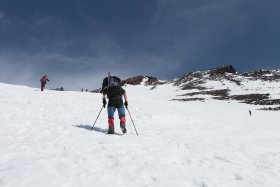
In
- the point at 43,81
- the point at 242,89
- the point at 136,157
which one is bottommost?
the point at 136,157

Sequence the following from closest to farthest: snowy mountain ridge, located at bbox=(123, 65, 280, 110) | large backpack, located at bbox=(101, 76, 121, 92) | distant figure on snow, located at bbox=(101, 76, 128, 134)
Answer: distant figure on snow, located at bbox=(101, 76, 128, 134)
large backpack, located at bbox=(101, 76, 121, 92)
snowy mountain ridge, located at bbox=(123, 65, 280, 110)

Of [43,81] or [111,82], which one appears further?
[43,81]

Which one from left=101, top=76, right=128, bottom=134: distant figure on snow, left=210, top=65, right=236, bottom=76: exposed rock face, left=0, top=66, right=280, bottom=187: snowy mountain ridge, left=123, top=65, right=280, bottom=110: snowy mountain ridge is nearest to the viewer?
left=0, top=66, right=280, bottom=187: snowy mountain ridge

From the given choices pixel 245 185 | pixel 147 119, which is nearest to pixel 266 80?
pixel 147 119

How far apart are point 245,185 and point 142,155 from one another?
3.11 meters

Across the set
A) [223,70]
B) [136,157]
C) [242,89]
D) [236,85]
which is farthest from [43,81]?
[223,70]

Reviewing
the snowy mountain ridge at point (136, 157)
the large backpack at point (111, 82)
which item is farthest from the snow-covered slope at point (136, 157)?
the large backpack at point (111, 82)

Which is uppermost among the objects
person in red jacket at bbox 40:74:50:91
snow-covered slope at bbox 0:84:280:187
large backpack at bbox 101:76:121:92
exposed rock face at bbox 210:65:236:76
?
exposed rock face at bbox 210:65:236:76

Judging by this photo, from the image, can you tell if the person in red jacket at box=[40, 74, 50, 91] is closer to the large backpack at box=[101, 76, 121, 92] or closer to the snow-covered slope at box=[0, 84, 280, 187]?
the snow-covered slope at box=[0, 84, 280, 187]

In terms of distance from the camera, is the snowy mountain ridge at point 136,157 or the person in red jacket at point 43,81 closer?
the snowy mountain ridge at point 136,157

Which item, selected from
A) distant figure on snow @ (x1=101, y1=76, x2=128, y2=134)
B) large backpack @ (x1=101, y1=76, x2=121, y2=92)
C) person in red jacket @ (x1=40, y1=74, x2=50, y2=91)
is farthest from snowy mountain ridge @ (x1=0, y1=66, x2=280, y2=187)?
person in red jacket @ (x1=40, y1=74, x2=50, y2=91)

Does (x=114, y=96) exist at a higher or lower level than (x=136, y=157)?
higher

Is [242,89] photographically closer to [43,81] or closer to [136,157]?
[43,81]

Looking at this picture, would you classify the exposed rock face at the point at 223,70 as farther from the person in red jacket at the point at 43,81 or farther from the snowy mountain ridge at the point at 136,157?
the snowy mountain ridge at the point at 136,157
